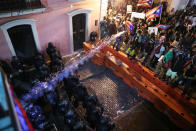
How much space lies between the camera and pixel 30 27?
8570 millimetres

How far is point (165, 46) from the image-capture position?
844 centimetres

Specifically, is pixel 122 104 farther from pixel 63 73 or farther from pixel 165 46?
pixel 165 46

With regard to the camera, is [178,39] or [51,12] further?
[178,39]

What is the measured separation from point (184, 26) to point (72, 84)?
363 inches

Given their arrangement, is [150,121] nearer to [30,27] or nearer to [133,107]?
[133,107]

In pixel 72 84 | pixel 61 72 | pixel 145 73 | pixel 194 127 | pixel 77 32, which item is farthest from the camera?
pixel 77 32

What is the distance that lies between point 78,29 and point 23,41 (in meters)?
Result: 3.81

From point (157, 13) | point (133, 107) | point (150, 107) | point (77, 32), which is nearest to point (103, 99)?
point (133, 107)

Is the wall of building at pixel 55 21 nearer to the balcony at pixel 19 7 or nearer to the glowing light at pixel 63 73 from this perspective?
the balcony at pixel 19 7

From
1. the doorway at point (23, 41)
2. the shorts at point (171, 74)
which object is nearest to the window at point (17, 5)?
the doorway at point (23, 41)

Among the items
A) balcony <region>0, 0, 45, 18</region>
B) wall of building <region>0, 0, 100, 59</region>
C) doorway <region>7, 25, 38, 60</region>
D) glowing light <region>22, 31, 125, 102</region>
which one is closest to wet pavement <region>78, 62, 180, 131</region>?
glowing light <region>22, 31, 125, 102</region>

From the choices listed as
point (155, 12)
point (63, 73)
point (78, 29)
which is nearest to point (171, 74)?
point (155, 12)

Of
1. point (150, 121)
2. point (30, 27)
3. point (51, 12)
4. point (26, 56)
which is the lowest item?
point (150, 121)

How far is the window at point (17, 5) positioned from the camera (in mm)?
7004
